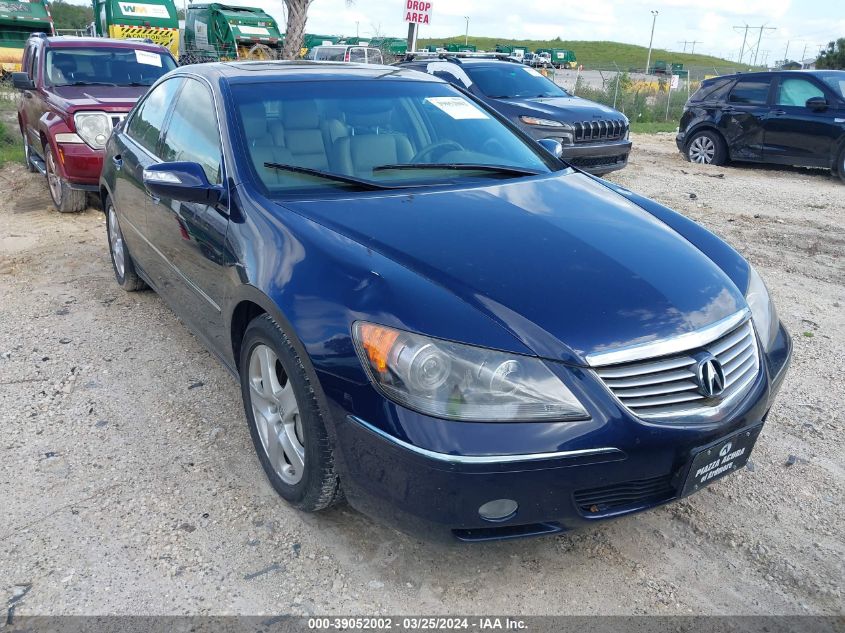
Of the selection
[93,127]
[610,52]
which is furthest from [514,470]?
[610,52]

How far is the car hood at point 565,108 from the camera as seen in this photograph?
380 inches

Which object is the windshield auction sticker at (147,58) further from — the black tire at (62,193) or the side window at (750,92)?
the side window at (750,92)

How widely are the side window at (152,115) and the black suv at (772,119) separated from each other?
32.6 ft

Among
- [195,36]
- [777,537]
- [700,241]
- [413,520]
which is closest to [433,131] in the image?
[700,241]

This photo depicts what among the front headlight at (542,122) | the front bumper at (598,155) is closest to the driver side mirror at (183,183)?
the front bumper at (598,155)

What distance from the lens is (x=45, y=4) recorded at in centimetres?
2288

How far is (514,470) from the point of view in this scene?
210cm

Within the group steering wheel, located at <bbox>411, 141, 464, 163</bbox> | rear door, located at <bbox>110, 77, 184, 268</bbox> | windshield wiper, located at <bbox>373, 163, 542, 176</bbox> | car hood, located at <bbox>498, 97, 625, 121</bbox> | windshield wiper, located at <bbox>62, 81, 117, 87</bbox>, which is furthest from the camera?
car hood, located at <bbox>498, 97, 625, 121</bbox>

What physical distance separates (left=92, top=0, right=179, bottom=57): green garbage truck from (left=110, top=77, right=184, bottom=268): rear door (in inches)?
819

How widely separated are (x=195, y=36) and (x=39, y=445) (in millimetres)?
28175

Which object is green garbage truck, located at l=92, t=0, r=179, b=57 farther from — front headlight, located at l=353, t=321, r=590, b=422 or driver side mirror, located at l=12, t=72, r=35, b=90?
front headlight, located at l=353, t=321, r=590, b=422

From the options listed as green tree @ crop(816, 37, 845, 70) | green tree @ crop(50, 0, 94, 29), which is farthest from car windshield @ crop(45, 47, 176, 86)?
green tree @ crop(50, 0, 94, 29)

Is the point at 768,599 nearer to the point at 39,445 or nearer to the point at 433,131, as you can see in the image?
the point at 433,131

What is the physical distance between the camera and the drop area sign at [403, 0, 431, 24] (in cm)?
1359
